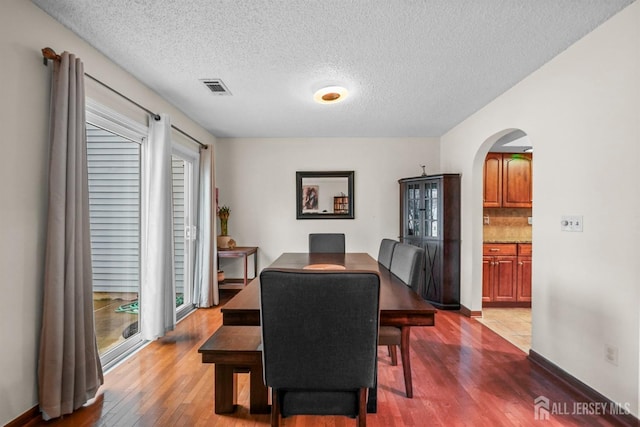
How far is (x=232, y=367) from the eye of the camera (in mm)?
1909

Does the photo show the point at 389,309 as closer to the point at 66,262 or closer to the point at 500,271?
the point at 66,262

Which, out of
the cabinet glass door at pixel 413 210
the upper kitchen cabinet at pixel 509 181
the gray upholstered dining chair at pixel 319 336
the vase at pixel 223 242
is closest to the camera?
the gray upholstered dining chair at pixel 319 336

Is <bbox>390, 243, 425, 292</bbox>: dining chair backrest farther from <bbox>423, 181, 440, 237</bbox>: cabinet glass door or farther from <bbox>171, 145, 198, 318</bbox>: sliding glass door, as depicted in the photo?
<bbox>171, 145, 198, 318</bbox>: sliding glass door

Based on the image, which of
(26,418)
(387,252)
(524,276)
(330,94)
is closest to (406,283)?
(387,252)

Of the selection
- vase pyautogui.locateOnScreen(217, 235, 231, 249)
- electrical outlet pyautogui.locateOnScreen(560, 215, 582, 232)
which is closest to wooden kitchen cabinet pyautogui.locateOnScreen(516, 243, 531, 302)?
electrical outlet pyautogui.locateOnScreen(560, 215, 582, 232)

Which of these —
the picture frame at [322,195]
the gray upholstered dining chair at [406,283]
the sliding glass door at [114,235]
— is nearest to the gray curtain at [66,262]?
the sliding glass door at [114,235]

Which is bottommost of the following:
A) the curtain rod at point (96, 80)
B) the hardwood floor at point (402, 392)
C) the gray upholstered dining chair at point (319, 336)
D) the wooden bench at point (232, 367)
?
the hardwood floor at point (402, 392)

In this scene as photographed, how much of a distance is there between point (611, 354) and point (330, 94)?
2754mm

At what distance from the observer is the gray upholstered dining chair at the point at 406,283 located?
80.4 inches

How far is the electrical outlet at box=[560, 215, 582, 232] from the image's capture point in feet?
7.19

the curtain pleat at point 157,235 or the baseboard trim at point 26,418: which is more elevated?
the curtain pleat at point 157,235

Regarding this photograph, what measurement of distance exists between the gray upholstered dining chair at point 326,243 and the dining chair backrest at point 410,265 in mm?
1356

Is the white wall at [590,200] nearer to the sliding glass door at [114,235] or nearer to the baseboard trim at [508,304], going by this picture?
the baseboard trim at [508,304]
